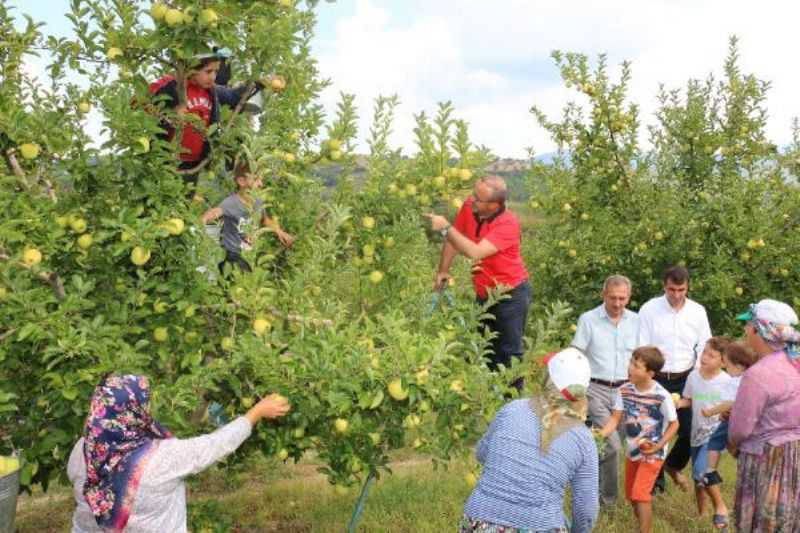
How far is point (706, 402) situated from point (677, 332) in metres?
0.52

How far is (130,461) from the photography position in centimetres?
236

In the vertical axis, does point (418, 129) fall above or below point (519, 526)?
above

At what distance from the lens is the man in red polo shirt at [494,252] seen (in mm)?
3887

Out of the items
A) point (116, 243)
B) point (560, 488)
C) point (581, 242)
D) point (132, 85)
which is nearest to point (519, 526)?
point (560, 488)

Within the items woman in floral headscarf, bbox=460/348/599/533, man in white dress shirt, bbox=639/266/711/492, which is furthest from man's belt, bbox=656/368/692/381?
woman in floral headscarf, bbox=460/348/599/533

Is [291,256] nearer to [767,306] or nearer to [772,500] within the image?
[767,306]

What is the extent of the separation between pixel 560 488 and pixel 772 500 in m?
1.53

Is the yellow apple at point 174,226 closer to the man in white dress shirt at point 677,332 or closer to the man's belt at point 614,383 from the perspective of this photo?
the man's belt at point 614,383

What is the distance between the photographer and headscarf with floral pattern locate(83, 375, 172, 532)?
2352 mm

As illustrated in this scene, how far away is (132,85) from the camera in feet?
9.84

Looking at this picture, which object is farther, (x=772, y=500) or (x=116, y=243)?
(x=772, y=500)

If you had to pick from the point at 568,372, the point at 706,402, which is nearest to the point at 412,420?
the point at 568,372

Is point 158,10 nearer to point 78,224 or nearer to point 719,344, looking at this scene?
point 78,224

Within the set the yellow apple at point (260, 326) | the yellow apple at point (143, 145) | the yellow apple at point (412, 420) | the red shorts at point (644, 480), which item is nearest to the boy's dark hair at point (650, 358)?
the red shorts at point (644, 480)
